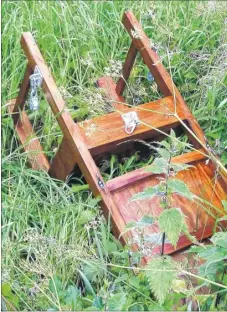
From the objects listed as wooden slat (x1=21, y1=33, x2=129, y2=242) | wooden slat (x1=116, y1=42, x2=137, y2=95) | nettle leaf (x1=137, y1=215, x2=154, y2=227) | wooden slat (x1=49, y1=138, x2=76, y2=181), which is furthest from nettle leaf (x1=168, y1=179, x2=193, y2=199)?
wooden slat (x1=116, y1=42, x2=137, y2=95)

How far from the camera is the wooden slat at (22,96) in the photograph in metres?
2.84

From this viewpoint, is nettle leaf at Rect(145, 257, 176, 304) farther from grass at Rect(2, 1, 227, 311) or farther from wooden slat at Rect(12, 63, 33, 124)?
wooden slat at Rect(12, 63, 33, 124)

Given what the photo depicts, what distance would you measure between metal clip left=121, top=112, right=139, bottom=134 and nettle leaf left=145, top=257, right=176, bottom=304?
0.80 m

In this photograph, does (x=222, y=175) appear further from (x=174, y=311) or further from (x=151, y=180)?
(x=174, y=311)

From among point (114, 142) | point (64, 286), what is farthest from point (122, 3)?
point (64, 286)

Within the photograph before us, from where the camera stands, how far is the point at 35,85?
278 cm

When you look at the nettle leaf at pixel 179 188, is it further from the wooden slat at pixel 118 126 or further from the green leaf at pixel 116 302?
the wooden slat at pixel 118 126

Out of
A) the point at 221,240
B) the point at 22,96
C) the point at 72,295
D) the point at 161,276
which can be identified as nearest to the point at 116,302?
the point at 161,276

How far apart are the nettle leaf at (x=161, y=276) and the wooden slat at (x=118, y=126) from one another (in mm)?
740

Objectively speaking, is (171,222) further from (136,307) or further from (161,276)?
(136,307)

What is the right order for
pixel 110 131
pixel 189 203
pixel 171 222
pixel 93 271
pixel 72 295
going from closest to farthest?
pixel 171 222
pixel 72 295
pixel 93 271
pixel 189 203
pixel 110 131

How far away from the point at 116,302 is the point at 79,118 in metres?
1.24

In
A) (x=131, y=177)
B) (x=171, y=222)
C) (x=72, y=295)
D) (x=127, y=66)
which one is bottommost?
(x=72, y=295)

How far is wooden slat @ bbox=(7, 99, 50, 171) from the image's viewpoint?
115 inches
